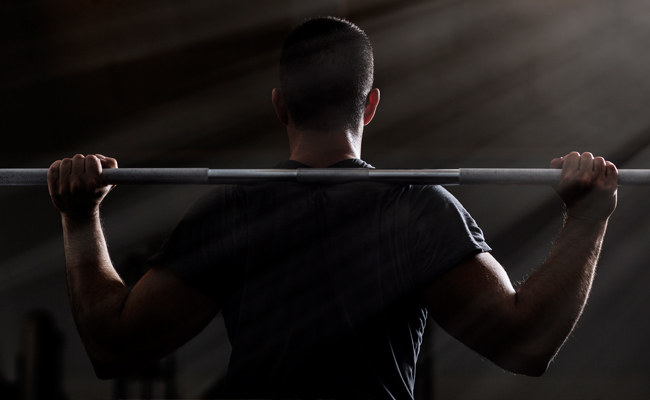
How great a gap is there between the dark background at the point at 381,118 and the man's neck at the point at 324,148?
1939 millimetres

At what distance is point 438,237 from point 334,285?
204 mm

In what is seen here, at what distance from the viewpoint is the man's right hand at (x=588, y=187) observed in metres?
0.88

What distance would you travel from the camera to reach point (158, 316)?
Answer: 0.84 metres

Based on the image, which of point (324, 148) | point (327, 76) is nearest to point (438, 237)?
point (324, 148)

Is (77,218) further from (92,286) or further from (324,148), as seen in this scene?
(324,148)

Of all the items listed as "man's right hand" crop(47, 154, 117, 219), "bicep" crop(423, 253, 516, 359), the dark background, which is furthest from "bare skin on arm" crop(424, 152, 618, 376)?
the dark background

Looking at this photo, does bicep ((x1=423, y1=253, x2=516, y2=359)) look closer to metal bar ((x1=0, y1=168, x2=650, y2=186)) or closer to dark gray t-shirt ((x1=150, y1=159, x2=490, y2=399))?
dark gray t-shirt ((x1=150, y1=159, x2=490, y2=399))

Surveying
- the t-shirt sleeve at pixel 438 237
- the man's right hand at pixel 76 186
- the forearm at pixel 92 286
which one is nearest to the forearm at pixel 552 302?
the t-shirt sleeve at pixel 438 237

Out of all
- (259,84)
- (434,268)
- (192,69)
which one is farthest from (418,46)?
(434,268)

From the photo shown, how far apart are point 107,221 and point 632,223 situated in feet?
17.0

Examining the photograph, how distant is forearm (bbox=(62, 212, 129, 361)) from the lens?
0.85 metres

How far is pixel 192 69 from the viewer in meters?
3.16

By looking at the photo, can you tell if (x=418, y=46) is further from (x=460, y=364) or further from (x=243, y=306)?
(x=460, y=364)

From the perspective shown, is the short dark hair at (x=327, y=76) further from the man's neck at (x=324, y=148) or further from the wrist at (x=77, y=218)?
the wrist at (x=77, y=218)
